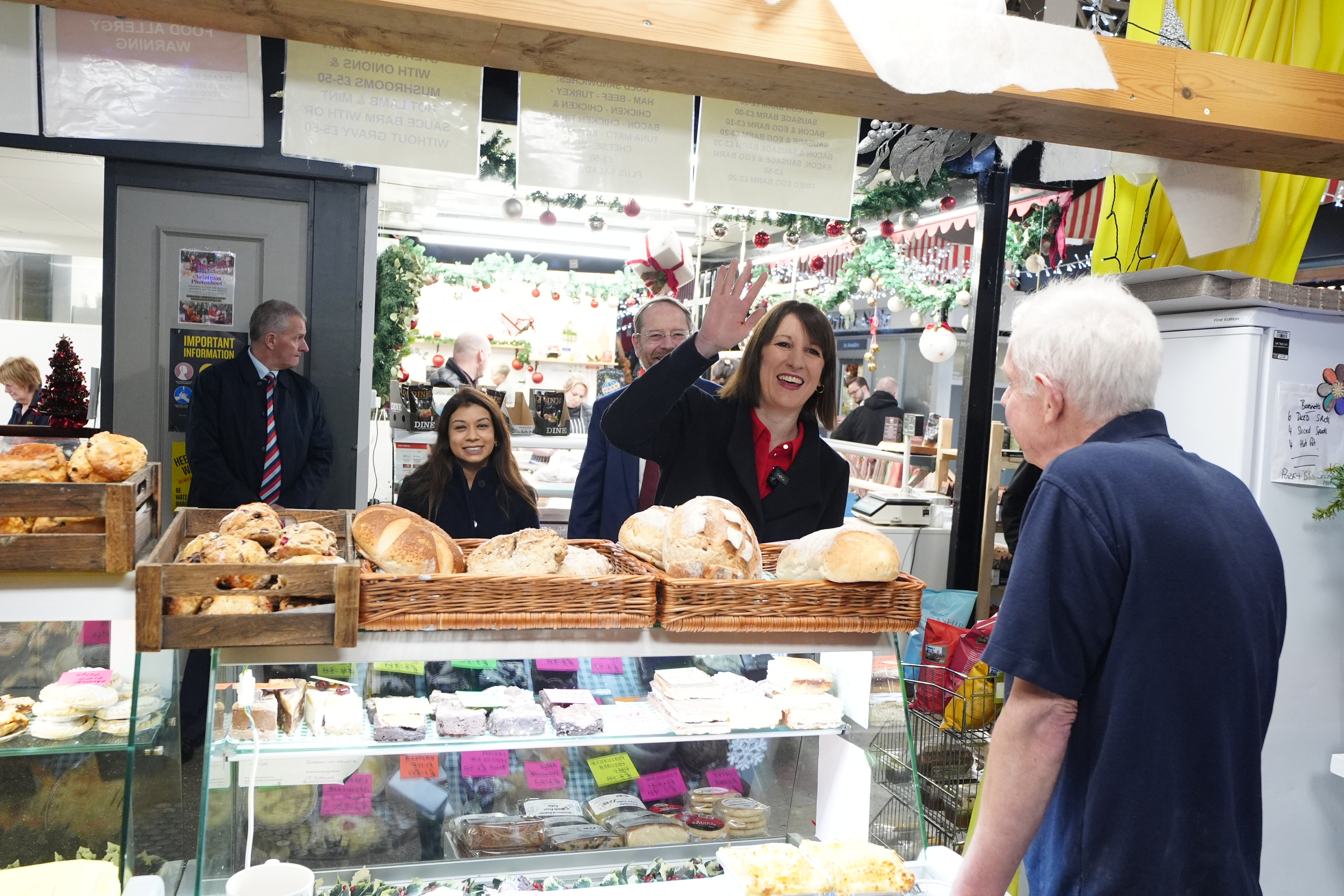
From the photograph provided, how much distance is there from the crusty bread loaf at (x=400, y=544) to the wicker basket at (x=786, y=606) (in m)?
0.43

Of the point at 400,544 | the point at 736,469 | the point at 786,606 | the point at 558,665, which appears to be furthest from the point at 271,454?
the point at 786,606

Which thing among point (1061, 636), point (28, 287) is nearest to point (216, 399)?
point (1061, 636)

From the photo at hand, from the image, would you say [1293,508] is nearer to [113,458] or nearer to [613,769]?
[613,769]

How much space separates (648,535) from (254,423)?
2.95 m

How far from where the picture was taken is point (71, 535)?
1561 millimetres

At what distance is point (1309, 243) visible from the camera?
25.3 ft

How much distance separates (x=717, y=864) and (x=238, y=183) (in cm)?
402

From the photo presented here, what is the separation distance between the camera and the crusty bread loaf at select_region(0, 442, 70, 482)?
1.58 metres

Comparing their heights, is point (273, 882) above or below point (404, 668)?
below

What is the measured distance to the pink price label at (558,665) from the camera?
2158mm

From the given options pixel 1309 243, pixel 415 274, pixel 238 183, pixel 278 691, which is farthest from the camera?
pixel 1309 243

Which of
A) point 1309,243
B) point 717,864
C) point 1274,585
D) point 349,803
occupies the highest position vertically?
point 1309,243

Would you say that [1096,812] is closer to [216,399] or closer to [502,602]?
[502,602]

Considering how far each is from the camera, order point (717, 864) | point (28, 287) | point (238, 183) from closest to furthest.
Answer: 1. point (717, 864)
2. point (238, 183)
3. point (28, 287)
